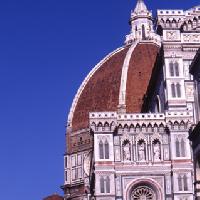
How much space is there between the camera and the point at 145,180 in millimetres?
40594

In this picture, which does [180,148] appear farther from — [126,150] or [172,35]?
[172,35]

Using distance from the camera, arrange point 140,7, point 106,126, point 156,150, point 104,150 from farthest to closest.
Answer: point 140,7 < point 106,126 < point 156,150 < point 104,150

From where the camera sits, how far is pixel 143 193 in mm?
40750

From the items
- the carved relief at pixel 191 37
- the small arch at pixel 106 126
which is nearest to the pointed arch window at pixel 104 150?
the small arch at pixel 106 126

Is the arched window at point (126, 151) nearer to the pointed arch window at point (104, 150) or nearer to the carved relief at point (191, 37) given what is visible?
the pointed arch window at point (104, 150)

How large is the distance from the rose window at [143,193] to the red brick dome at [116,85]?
29.6 metres

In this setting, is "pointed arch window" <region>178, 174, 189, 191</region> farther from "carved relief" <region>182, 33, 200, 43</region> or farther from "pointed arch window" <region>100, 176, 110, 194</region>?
"carved relief" <region>182, 33, 200, 43</region>

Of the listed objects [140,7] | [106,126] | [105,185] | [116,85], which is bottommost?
[105,185]

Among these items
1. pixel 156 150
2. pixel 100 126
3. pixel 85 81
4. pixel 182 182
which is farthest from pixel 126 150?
pixel 85 81

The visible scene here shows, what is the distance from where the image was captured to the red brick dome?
7175 centimetres

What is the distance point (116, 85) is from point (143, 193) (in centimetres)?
3323

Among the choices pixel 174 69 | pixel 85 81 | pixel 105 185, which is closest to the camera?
pixel 105 185

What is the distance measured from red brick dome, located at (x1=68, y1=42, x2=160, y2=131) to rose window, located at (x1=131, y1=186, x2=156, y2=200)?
1166 inches

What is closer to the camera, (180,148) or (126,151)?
(180,148)
